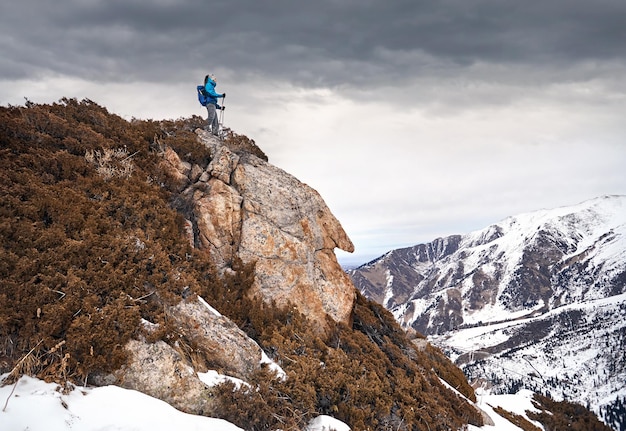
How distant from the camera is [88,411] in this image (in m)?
7.23

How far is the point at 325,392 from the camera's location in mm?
11180

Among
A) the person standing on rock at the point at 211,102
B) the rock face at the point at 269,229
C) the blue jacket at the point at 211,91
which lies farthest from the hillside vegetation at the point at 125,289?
the blue jacket at the point at 211,91

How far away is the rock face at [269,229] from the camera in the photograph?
14.3m

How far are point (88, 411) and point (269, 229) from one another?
8957 millimetres

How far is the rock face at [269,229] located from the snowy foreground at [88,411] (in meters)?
5.92

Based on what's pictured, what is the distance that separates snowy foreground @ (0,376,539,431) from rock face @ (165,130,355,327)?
5.92 m

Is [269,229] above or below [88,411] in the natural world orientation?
above

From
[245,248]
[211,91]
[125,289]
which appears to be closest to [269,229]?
[245,248]

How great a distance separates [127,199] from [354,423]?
980 centimetres

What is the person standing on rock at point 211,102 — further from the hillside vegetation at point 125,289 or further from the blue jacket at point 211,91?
the hillside vegetation at point 125,289

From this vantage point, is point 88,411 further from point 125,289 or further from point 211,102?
point 211,102

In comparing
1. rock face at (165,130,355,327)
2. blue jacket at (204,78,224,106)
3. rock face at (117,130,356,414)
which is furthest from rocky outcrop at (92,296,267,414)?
blue jacket at (204,78,224,106)

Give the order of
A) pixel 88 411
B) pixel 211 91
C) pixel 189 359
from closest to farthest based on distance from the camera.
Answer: pixel 88 411, pixel 189 359, pixel 211 91

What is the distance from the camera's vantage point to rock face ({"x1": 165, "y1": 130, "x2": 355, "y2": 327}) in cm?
1429
